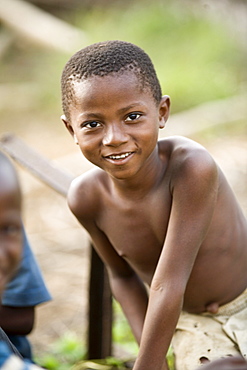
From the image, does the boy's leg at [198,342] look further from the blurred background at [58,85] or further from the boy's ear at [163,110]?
the blurred background at [58,85]

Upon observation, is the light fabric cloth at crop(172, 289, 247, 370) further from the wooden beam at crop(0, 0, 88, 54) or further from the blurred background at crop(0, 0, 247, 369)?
the wooden beam at crop(0, 0, 88, 54)

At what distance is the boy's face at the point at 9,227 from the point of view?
4.74ft

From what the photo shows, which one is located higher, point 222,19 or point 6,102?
point 222,19

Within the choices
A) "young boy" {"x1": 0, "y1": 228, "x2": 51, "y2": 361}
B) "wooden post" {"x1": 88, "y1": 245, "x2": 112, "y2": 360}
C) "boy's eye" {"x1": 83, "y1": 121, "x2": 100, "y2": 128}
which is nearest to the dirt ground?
"wooden post" {"x1": 88, "y1": 245, "x2": 112, "y2": 360}

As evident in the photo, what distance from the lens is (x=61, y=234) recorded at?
493 cm

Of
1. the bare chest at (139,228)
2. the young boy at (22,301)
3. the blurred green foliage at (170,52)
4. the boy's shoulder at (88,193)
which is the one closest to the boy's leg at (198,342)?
the bare chest at (139,228)

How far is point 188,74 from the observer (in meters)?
7.48

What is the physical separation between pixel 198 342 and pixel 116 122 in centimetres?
83

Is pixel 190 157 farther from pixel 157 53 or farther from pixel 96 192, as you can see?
pixel 157 53

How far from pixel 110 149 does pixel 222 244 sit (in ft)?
1.71

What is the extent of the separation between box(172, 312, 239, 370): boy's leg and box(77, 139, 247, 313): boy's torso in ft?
0.17

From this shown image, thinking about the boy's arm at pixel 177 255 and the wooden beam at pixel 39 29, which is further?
the wooden beam at pixel 39 29

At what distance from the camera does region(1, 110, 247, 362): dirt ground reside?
3.84 metres

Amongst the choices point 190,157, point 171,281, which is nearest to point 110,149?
point 190,157
